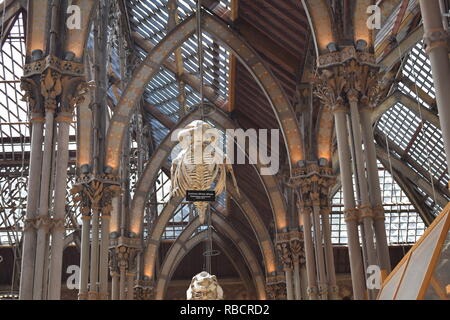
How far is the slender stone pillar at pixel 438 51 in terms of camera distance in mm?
6680

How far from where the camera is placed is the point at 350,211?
10922mm

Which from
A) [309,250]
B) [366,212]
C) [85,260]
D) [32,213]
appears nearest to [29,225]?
[32,213]

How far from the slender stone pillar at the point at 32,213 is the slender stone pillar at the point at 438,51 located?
6012 millimetres

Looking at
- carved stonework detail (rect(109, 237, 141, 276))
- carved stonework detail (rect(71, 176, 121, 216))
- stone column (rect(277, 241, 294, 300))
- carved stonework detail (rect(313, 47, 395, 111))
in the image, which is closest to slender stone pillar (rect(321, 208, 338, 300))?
stone column (rect(277, 241, 294, 300))

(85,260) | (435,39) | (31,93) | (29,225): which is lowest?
(29,225)

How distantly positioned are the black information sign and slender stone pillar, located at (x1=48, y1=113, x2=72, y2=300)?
3.09 m

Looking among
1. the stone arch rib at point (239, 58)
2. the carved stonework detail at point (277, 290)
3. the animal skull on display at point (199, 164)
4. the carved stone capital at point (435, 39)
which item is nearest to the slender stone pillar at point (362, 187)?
the animal skull on display at point (199, 164)

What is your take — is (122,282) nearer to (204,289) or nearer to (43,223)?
(204,289)

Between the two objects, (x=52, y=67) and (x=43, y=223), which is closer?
(x=43, y=223)

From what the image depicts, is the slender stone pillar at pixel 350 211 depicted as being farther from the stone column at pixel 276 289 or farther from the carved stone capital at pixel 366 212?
the stone column at pixel 276 289

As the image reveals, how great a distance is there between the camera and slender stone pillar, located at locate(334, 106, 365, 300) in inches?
422

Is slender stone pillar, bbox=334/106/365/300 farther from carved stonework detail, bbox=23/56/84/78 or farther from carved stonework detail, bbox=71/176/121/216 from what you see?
carved stonework detail, bbox=71/176/121/216

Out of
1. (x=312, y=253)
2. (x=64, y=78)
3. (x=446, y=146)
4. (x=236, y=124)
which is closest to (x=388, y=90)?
(x=236, y=124)

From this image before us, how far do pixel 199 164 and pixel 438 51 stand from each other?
7371mm
